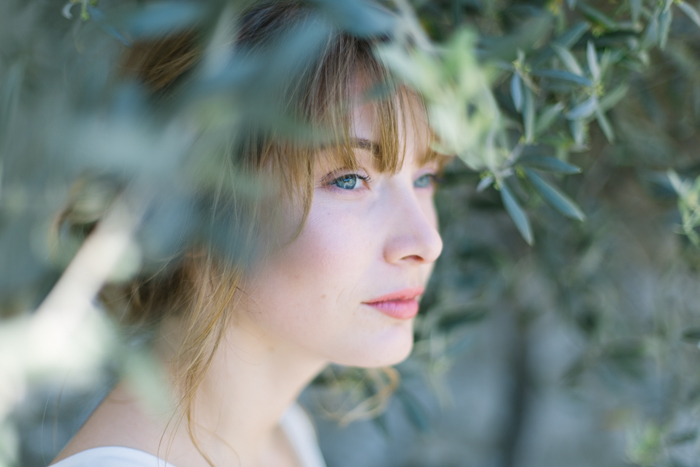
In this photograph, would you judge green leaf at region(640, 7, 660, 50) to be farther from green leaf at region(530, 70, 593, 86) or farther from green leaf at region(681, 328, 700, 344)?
green leaf at region(681, 328, 700, 344)

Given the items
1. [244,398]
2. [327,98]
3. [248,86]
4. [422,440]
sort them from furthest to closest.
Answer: [422,440] < [244,398] < [327,98] < [248,86]

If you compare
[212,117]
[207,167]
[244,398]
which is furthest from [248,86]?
[244,398]

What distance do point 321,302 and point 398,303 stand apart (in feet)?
0.53

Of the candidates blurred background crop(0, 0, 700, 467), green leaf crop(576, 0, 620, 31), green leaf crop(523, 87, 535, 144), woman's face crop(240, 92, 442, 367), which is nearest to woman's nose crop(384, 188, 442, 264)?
woman's face crop(240, 92, 442, 367)

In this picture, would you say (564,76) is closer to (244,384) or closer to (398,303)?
(398,303)

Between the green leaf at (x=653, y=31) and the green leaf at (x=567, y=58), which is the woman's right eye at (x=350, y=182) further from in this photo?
the green leaf at (x=653, y=31)

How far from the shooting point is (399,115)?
97 centimetres

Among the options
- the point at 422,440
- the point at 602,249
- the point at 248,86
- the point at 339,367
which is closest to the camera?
the point at 248,86

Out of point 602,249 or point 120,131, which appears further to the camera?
point 602,249

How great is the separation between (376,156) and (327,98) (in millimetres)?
130

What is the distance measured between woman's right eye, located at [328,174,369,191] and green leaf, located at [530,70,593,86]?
13.7 inches

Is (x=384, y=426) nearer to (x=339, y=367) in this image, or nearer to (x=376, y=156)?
(x=339, y=367)

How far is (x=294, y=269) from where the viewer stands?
97 cm

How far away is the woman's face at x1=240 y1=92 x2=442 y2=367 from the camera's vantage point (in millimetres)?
962
